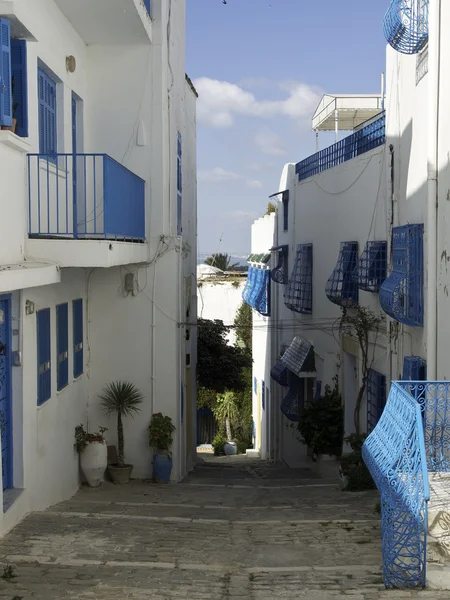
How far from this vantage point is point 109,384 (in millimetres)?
12883

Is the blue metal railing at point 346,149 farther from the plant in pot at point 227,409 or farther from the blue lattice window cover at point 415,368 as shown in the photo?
the plant in pot at point 227,409

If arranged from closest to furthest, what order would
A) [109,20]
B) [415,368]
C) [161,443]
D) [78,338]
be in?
1. [415,368]
2. [109,20]
3. [78,338]
4. [161,443]

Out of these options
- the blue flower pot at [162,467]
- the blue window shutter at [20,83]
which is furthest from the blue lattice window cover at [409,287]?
the blue window shutter at [20,83]

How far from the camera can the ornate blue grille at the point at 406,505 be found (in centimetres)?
549

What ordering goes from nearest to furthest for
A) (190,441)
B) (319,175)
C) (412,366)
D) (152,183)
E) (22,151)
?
(22,151) < (412,366) < (152,183) < (319,175) < (190,441)

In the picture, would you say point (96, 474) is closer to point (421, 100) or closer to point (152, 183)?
point (152, 183)

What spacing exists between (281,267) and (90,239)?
36.5 feet

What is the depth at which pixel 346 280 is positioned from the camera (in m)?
13.7

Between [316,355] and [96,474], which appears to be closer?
[96,474]

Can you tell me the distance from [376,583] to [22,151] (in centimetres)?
546

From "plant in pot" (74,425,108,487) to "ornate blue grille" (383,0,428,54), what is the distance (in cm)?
707

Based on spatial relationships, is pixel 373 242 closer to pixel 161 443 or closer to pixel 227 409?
pixel 161 443

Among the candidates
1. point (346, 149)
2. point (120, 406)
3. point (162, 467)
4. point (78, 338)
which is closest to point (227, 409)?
point (346, 149)

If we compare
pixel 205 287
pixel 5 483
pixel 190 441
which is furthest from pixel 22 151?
pixel 205 287
